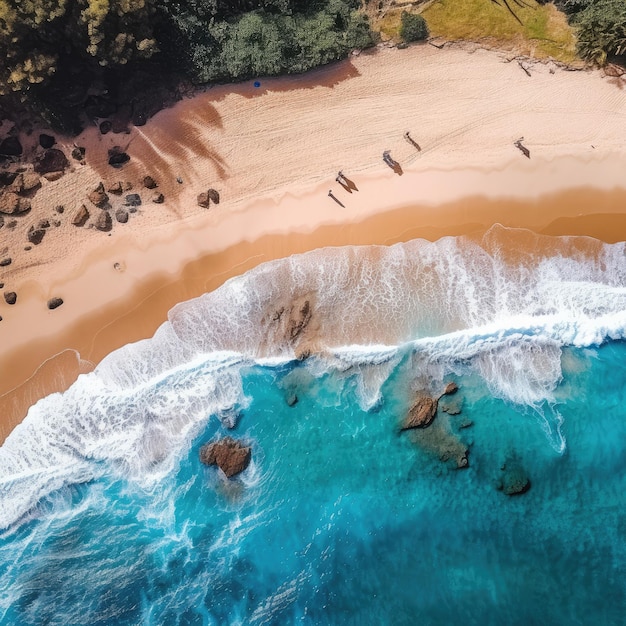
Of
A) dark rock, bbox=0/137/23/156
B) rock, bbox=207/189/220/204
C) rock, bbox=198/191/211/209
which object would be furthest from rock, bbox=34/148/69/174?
rock, bbox=207/189/220/204

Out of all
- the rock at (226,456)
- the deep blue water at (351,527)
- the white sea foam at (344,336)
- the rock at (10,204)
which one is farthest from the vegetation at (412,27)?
the rock at (226,456)

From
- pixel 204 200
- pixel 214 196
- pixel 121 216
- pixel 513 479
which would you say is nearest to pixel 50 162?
pixel 121 216

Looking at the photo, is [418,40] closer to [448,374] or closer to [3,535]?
[448,374]

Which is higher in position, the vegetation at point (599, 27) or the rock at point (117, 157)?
the rock at point (117, 157)

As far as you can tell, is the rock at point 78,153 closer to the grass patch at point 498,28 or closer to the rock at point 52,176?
the rock at point 52,176

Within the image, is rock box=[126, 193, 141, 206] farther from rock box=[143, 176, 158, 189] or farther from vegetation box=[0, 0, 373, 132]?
vegetation box=[0, 0, 373, 132]

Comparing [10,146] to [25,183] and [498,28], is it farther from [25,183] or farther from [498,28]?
[498,28]
